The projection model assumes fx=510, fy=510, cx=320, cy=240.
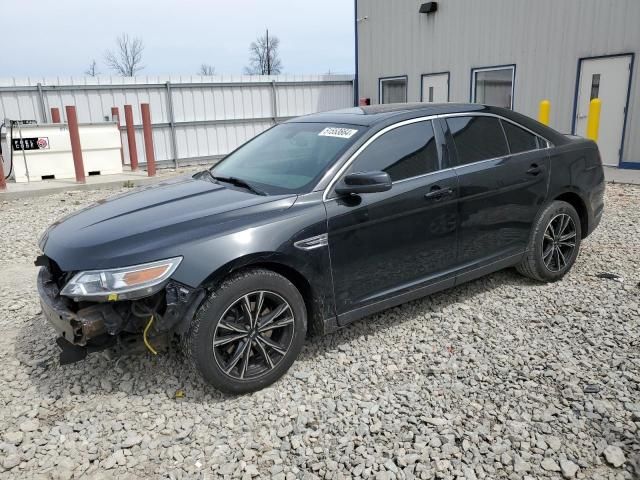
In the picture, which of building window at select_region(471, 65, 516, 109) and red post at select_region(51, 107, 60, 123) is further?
red post at select_region(51, 107, 60, 123)

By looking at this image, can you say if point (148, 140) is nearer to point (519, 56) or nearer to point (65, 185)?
point (65, 185)

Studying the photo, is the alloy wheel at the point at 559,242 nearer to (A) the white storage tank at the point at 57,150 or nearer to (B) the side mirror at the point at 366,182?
(B) the side mirror at the point at 366,182

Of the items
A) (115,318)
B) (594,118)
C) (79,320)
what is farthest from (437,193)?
(594,118)

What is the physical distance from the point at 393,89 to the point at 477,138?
1223 cm

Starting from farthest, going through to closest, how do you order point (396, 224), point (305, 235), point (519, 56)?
point (519, 56), point (396, 224), point (305, 235)

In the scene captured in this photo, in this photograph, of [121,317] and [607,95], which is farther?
[607,95]

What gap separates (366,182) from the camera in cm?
314

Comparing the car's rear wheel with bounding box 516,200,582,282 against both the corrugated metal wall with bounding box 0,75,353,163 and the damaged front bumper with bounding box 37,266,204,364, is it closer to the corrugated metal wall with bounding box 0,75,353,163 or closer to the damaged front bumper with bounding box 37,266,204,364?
the damaged front bumper with bounding box 37,266,204,364

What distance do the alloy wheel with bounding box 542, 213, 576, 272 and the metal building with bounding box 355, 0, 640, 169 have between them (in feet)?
22.7

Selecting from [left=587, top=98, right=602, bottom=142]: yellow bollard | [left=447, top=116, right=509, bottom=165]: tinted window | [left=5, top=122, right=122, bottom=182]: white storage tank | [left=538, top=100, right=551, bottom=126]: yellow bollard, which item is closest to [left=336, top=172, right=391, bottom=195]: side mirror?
[left=447, top=116, right=509, bottom=165]: tinted window

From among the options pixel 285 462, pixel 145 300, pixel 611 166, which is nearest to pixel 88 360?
pixel 145 300

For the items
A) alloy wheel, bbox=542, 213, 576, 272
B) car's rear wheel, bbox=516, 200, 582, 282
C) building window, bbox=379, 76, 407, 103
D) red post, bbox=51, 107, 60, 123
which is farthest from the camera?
building window, bbox=379, 76, 407, 103

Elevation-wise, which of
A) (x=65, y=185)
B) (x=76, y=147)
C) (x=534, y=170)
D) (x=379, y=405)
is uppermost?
→ (x=534, y=170)

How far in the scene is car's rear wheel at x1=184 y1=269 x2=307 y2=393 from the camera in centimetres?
284
